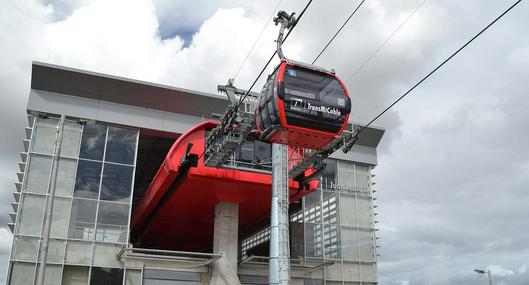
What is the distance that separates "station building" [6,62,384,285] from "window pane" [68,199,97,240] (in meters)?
0.04

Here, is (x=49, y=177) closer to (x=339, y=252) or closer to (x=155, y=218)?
(x=155, y=218)

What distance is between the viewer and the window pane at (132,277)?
22609 millimetres

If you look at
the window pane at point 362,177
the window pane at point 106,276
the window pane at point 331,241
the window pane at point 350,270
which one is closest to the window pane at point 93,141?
the window pane at point 106,276

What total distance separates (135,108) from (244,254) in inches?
574

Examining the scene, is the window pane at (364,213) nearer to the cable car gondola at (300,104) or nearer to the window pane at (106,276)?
the window pane at (106,276)

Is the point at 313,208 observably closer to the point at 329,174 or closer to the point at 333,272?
the point at 329,174

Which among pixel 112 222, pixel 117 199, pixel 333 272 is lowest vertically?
pixel 333 272

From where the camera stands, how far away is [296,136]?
47.2 ft

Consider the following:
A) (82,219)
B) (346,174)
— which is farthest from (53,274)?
(346,174)

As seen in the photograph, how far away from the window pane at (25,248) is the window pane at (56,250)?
635 millimetres

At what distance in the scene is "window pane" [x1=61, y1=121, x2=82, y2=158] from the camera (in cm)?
2439

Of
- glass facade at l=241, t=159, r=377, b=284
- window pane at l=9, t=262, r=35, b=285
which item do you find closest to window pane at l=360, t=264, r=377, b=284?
glass facade at l=241, t=159, r=377, b=284

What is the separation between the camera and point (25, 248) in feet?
72.5

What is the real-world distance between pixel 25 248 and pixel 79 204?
292 centimetres
